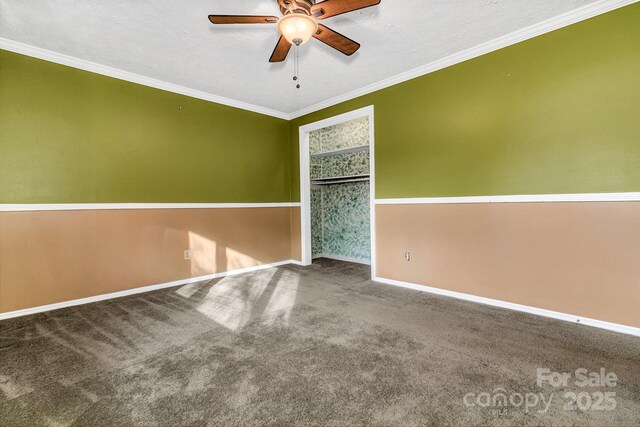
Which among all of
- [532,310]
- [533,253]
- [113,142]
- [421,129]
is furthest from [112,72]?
[532,310]

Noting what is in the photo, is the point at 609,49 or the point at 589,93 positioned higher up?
the point at 609,49

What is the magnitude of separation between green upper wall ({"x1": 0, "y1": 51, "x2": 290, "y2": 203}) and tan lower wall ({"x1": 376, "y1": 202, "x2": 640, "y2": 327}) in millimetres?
2707

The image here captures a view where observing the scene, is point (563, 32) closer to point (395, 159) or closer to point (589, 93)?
point (589, 93)

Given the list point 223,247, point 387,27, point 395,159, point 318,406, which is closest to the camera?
point 318,406

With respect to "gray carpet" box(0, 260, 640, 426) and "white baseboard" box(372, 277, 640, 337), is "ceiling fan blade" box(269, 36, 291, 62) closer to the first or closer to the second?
"gray carpet" box(0, 260, 640, 426)

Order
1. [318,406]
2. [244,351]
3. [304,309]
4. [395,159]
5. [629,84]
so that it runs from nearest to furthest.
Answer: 1. [318,406]
2. [244,351]
3. [629,84]
4. [304,309]
5. [395,159]

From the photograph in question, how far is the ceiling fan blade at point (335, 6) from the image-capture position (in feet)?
5.93

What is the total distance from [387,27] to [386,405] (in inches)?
116

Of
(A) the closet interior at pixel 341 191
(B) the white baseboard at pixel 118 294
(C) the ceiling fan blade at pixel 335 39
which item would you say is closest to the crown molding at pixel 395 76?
(A) the closet interior at pixel 341 191

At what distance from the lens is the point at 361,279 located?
4.05m

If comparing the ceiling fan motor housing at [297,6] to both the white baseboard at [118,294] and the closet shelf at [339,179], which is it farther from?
the white baseboard at [118,294]

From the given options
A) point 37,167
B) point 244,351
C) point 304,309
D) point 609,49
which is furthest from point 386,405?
point 37,167

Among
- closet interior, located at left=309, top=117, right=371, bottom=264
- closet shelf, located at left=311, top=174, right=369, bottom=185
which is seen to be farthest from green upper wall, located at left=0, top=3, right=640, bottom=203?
closet shelf, located at left=311, top=174, right=369, bottom=185

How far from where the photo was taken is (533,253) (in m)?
2.72
